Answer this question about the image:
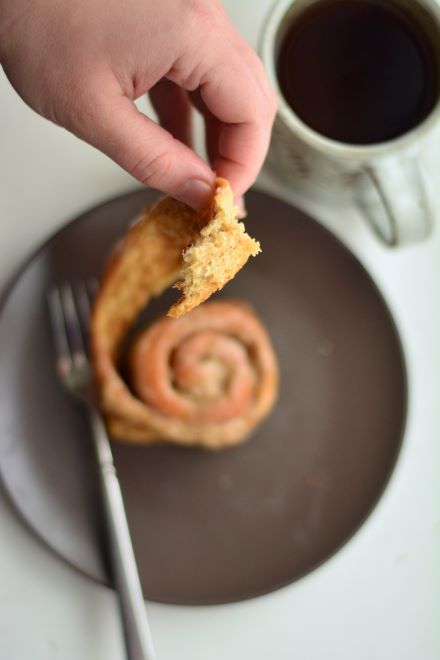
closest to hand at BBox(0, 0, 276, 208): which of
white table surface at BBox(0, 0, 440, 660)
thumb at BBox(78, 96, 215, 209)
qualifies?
thumb at BBox(78, 96, 215, 209)

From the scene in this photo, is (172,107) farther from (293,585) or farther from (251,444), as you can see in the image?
(293,585)

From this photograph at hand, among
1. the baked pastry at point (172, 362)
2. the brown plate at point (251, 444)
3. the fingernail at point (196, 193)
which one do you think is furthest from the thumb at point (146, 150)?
the brown plate at point (251, 444)

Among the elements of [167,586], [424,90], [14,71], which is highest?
[14,71]

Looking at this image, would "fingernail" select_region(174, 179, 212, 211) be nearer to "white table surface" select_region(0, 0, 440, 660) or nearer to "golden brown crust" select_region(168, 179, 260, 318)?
"golden brown crust" select_region(168, 179, 260, 318)

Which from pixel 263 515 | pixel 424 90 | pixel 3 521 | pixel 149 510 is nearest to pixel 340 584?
pixel 263 515

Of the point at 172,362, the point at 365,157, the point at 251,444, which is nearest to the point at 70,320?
the point at 172,362

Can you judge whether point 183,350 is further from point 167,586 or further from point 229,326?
point 167,586
